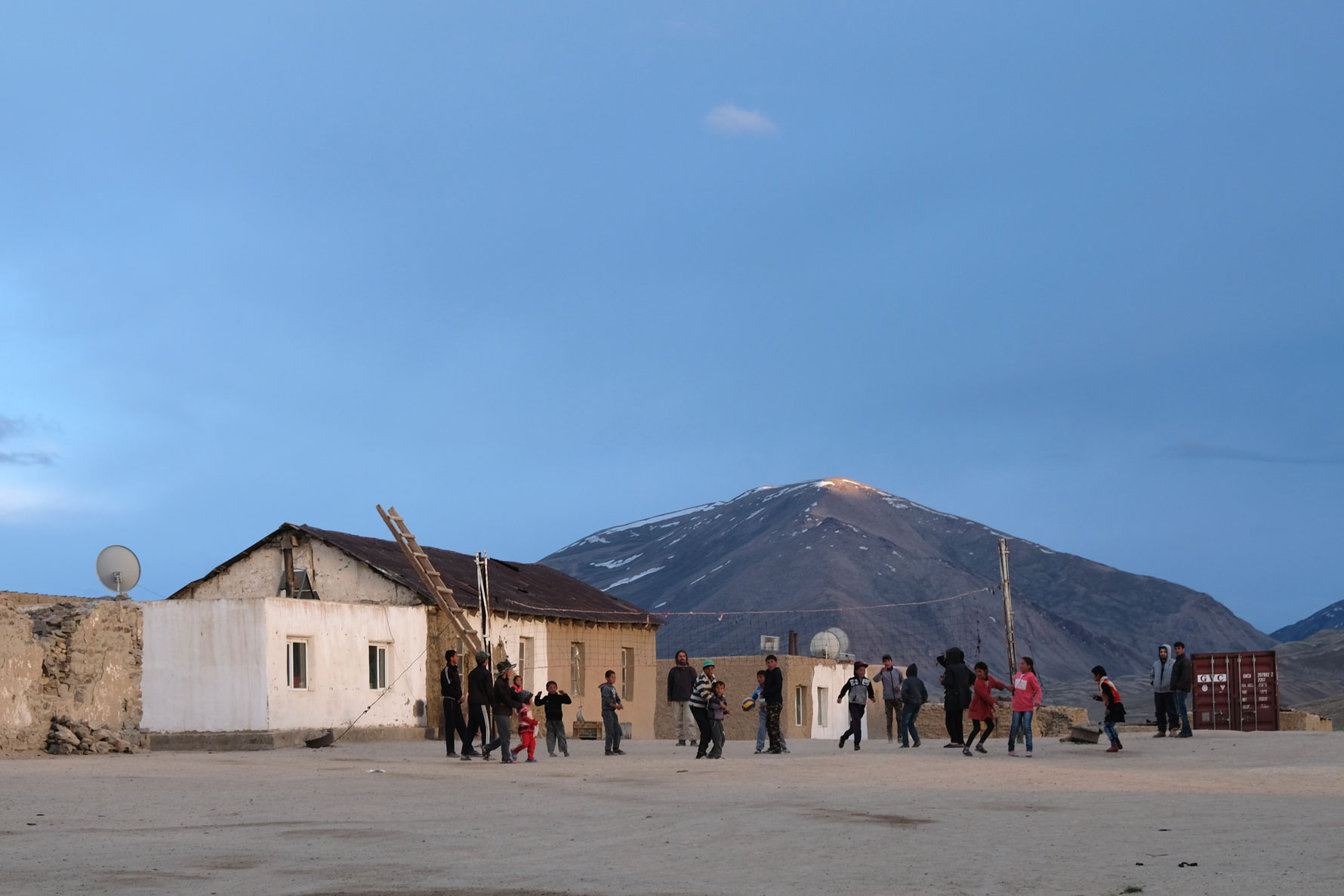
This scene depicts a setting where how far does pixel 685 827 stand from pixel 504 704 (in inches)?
383

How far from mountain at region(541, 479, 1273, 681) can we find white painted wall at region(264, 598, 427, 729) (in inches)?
3367

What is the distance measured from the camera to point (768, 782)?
58.1 ft

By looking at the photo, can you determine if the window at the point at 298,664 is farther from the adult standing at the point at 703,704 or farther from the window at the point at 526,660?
the adult standing at the point at 703,704

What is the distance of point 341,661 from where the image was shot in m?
31.5

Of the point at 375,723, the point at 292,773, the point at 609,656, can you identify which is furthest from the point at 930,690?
the point at 292,773

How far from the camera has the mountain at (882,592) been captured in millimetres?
135125

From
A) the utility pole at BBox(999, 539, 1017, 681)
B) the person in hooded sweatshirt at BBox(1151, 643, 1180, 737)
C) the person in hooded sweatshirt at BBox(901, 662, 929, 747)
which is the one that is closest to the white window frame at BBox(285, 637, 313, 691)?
the person in hooded sweatshirt at BBox(901, 662, 929, 747)

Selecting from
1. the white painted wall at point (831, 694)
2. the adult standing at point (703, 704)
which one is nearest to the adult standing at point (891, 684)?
the adult standing at point (703, 704)

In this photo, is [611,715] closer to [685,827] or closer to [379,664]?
[379,664]

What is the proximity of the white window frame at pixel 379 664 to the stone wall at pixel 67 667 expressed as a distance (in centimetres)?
613

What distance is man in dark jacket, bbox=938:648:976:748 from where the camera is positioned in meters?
23.2

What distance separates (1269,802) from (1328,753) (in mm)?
9041

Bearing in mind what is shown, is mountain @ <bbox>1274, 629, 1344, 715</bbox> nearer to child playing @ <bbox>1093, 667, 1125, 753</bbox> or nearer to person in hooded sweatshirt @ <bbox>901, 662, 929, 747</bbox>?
person in hooded sweatshirt @ <bbox>901, 662, 929, 747</bbox>

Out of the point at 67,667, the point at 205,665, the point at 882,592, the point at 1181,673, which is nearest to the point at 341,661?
the point at 205,665
